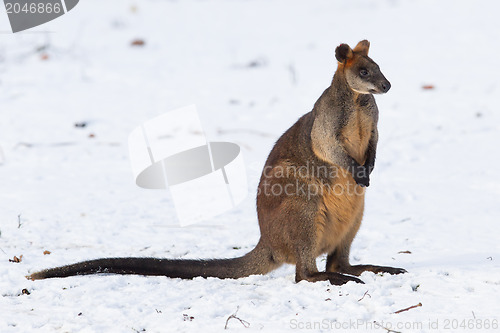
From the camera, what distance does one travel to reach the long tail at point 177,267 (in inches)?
165

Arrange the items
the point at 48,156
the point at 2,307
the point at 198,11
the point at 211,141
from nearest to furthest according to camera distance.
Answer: the point at 2,307 → the point at 48,156 → the point at 211,141 → the point at 198,11

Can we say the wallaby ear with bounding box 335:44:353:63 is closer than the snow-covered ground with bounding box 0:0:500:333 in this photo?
No

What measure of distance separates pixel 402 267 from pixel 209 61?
6617 millimetres

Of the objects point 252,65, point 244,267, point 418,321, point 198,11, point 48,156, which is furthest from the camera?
point 198,11

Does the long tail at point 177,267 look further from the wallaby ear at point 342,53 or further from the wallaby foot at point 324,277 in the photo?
the wallaby ear at point 342,53

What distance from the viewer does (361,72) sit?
4.24 meters

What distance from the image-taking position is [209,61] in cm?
1041

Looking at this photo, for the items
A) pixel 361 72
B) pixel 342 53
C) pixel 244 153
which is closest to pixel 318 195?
pixel 361 72

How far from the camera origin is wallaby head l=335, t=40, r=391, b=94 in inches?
164

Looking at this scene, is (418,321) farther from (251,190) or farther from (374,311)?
(251,190)

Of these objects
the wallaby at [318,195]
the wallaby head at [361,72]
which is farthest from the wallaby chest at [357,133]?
the wallaby head at [361,72]

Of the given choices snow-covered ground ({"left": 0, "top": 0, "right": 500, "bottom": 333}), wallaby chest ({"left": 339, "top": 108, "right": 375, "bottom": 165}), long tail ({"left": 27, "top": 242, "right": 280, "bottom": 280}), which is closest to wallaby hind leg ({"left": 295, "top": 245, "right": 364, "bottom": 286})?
snow-covered ground ({"left": 0, "top": 0, "right": 500, "bottom": 333})

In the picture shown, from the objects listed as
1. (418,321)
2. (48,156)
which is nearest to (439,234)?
(418,321)

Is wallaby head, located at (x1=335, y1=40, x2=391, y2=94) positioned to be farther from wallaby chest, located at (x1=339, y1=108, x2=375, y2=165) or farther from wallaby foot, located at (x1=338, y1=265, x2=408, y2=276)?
wallaby foot, located at (x1=338, y1=265, x2=408, y2=276)
